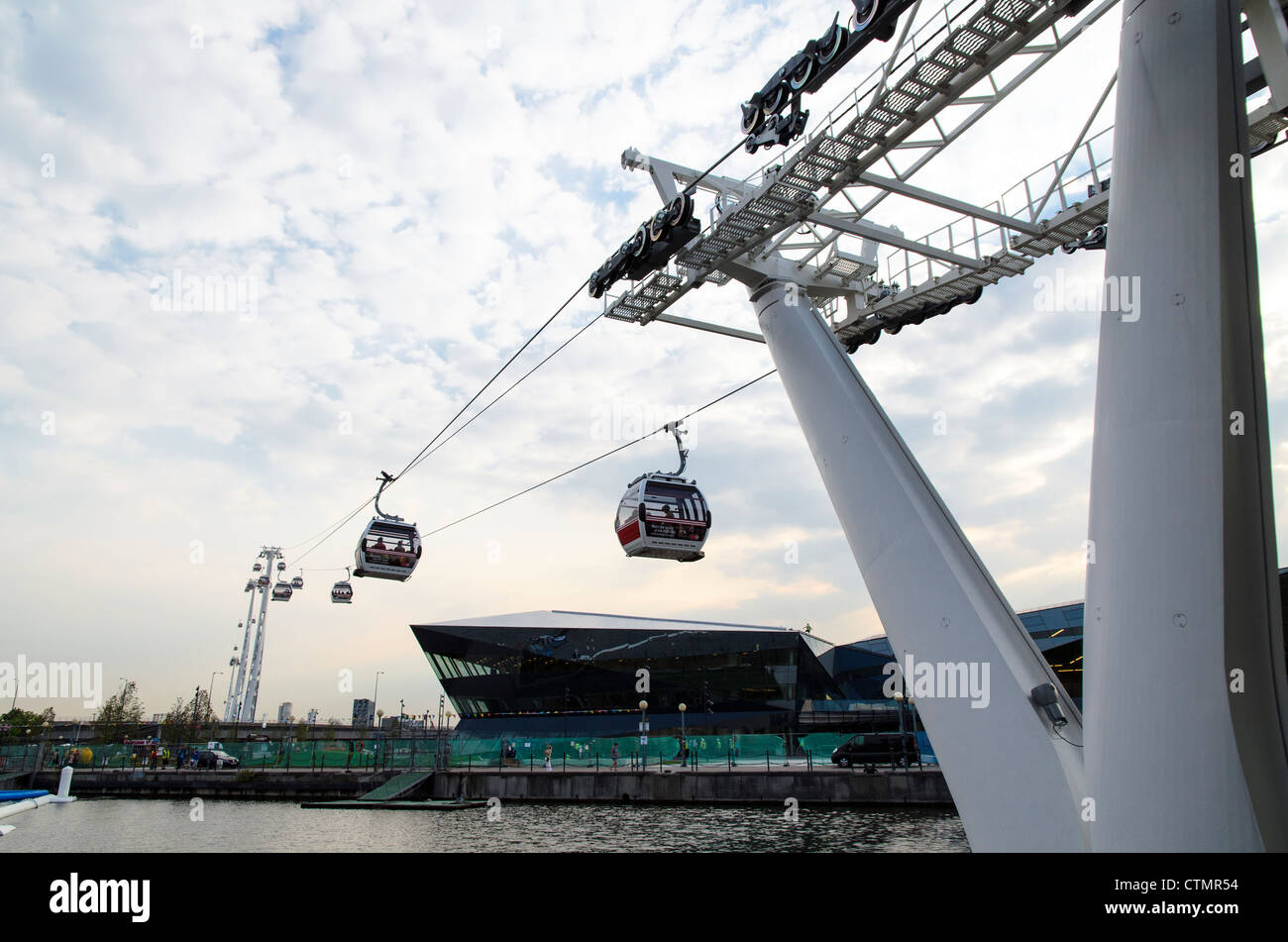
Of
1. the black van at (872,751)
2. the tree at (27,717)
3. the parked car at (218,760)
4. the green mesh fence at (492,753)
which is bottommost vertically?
the tree at (27,717)

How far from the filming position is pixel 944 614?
332 inches

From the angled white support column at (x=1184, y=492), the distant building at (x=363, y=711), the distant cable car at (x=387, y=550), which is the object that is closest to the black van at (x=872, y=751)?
the distant cable car at (x=387, y=550)

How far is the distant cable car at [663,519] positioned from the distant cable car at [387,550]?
994 centimetres

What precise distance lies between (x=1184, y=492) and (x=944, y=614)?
319cm

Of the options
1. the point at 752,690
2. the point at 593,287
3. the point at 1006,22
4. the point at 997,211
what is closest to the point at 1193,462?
the point at 1006,22

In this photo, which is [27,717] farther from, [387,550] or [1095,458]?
[1095,458]

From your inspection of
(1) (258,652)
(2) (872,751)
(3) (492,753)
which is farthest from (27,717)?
(2) (872,751)

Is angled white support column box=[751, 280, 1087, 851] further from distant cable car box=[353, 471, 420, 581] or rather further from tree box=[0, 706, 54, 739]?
tree box=[0, 706, 54, 739]

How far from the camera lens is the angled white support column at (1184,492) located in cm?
547

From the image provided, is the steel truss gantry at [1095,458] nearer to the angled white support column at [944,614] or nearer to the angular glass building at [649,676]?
the angled white support column at [944,614]

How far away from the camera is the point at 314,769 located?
4241cm
